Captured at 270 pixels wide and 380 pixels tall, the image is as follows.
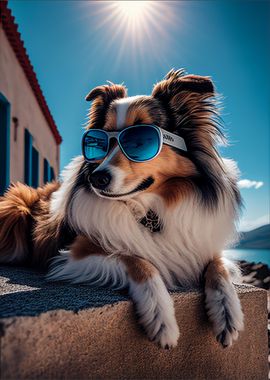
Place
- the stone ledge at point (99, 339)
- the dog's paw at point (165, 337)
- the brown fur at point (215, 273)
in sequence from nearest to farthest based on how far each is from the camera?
the stone ledge at point (99, 339) → the dog's paw at point (165, 337) → the brown fur at point (215, 273)

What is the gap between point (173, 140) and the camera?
7.19 ft

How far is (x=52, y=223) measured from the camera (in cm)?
250

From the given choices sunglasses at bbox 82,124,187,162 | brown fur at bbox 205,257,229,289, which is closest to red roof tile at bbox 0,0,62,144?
sunglasses at bbox 82,124,187,162

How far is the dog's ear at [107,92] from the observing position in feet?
8.14

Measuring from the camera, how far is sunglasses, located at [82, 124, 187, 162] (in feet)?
6.83

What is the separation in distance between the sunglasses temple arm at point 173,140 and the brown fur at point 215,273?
685 mm

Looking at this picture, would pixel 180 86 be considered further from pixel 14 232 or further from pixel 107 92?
pixel 14 232

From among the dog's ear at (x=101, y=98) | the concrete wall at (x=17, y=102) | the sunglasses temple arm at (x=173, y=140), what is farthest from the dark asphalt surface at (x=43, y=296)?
the concrete wall at (x=17, y=102)

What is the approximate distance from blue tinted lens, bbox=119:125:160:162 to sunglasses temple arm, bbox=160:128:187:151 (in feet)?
0.18

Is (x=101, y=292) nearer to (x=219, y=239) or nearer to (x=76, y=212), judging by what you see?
(x=76, y=212)

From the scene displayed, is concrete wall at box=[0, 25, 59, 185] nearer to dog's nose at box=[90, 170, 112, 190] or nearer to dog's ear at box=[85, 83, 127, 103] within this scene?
dog's ear at box=[85, 83, 127, 103]

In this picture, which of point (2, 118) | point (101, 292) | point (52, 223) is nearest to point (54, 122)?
point (2, 118)

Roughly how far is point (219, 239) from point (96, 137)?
3.10 ft

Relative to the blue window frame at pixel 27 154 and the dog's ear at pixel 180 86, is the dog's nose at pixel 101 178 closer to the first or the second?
the dog's ear at pixel 180 86
